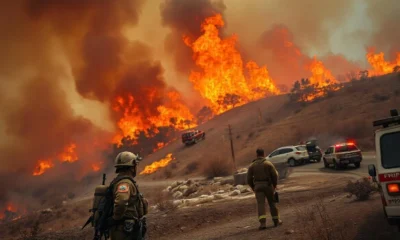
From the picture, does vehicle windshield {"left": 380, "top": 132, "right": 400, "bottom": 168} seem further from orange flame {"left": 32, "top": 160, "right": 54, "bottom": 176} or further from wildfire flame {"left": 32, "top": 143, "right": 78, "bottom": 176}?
orange flame {"left": 32, "top": 160, "right": 54, "bottom": 176}

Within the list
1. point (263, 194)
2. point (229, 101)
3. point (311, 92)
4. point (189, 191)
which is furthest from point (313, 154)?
point (229, 101)

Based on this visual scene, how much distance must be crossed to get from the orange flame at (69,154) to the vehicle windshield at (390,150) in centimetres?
8369

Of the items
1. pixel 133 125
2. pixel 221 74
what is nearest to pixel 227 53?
pixel 221 74

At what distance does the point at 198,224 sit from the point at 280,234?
4.24m

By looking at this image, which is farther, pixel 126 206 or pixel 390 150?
pixel 390 150

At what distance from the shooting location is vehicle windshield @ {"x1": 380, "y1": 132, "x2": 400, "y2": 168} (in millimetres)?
4812

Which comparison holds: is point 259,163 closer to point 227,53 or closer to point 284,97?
point 284,97

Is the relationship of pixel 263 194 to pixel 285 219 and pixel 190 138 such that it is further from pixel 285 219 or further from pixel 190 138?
pixel 190 138

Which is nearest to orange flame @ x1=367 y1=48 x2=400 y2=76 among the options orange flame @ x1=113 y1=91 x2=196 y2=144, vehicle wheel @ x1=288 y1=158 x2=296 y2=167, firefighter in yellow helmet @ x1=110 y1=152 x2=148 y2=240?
orange flame @ x1=113 y1=91 x2=196 y2=144

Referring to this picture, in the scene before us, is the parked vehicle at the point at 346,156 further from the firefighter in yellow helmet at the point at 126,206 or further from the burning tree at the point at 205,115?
the burning tree at the point at 205,115

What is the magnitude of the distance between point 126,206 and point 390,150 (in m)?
4.08

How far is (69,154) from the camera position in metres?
82.2

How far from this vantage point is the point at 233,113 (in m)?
74.2

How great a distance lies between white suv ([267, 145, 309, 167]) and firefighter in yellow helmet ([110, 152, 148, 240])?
2147cm
